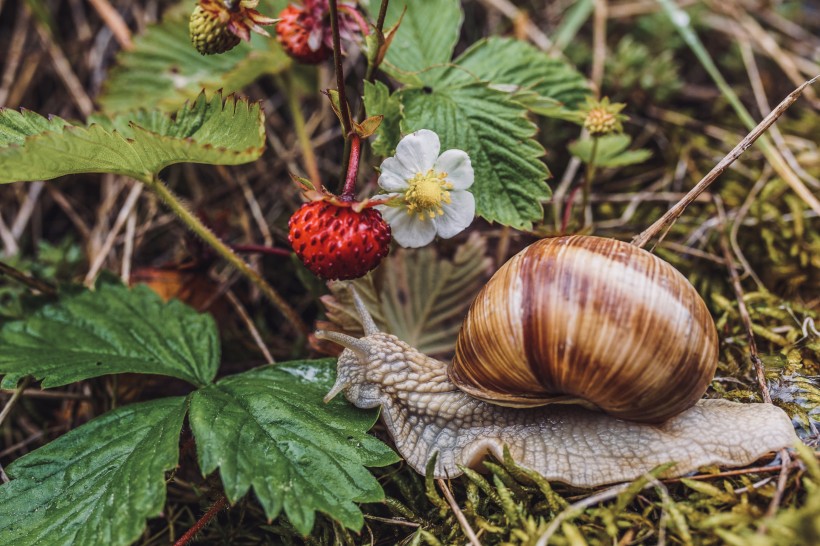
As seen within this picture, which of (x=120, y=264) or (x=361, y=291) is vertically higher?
(x=361, y=291)

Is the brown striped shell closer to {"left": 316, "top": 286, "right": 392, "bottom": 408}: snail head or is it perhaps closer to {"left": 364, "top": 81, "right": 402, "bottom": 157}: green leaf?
{"left": 316, "top": 286, "right": 392, "bottom": 408}: snail head

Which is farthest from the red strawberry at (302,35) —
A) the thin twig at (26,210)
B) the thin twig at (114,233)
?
the thin twig at (26,210)

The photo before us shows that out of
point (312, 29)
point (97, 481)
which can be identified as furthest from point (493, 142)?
point (97, 481)

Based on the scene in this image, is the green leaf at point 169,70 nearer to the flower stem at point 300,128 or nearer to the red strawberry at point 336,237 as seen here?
the flower stem at point 300,128

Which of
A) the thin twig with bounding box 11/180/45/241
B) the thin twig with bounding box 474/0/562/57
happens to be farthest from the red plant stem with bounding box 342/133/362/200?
the thin twig with bounding box 11/180/45/241

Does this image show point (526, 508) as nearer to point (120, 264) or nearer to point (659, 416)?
point (659, 416)

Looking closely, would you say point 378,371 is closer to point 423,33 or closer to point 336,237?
point 336,237

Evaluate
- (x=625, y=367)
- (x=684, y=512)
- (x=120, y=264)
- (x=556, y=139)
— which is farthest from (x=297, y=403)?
(x=556, y=139)
